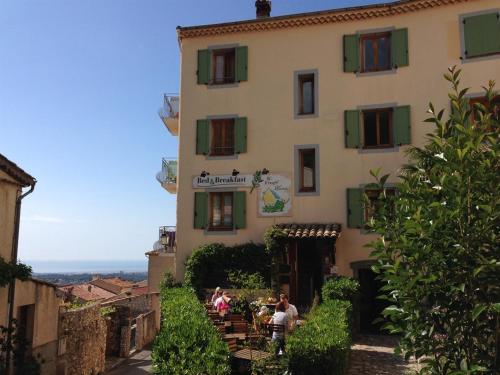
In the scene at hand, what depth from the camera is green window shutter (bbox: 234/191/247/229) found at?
1880 cm

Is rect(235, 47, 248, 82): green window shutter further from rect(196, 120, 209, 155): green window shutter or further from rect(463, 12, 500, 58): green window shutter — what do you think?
rect(463, 12, 500, 58): green window shutter

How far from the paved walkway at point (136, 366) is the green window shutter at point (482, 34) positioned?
632 inches

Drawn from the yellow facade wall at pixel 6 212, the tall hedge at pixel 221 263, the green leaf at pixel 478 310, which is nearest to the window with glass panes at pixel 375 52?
the tall hedge at pixel 221 263

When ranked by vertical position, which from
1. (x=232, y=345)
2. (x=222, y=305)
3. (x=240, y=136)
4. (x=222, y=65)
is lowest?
(x=232, y=345)

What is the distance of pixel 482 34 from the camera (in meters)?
17.0

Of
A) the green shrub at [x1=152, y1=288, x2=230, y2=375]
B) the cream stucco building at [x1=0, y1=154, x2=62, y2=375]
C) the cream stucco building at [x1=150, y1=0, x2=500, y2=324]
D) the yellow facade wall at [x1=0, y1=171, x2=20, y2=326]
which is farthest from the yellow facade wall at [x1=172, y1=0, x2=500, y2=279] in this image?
the green shrub at [x1=152, y1=288, x2=230, y2=375]

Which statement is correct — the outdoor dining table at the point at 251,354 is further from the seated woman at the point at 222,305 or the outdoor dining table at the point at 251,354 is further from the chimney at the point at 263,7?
the chimney at the point at 263,7

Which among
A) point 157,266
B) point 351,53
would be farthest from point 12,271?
point 351,53

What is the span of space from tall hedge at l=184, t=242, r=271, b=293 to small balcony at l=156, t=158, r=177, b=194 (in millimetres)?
3764

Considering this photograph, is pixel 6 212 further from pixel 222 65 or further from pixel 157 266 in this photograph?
pixel 157 266

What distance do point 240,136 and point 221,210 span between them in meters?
3.02

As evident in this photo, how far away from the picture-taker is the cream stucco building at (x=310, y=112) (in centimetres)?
1745

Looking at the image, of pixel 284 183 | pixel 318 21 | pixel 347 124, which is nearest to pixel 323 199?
pixel 284 183

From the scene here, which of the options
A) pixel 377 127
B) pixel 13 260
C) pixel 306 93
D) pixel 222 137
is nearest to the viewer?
pixel 13 260
